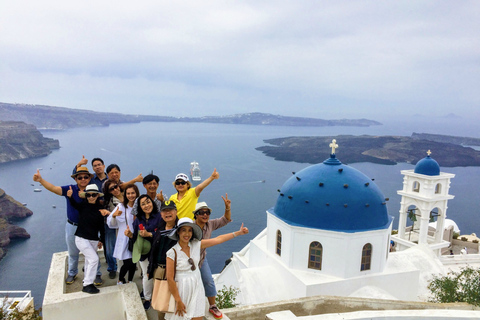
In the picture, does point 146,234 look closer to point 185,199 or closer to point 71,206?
point 185,199

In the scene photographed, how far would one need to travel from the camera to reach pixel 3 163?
268 ft

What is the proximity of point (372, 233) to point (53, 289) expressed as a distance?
9.37m

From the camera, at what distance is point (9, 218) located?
148 feet

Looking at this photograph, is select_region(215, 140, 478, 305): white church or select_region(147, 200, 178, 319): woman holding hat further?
select_region(215, 140, 478, 305): white church

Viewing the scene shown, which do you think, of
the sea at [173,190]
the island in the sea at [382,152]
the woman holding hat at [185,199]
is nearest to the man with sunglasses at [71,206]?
the woman holding hat at [185,199]

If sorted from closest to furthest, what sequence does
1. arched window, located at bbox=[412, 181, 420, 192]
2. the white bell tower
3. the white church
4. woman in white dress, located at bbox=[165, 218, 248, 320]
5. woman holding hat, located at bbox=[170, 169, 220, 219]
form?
woman in white dress, located at bbox=[165, 218, 248, 320], woman holding hat, located at bbox=[170, 169, 220, 219], the white church, the white bell tower, arched window, located at bbox=[412, 181, 420, 192]

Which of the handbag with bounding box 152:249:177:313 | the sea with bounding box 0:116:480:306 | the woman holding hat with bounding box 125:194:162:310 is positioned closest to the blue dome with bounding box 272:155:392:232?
the woman holding hat with bounding box 125:194:162:310

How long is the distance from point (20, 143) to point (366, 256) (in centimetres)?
10392

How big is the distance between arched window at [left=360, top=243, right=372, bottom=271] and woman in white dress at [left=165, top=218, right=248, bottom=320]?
8.35 m

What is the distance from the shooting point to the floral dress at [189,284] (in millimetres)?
3865

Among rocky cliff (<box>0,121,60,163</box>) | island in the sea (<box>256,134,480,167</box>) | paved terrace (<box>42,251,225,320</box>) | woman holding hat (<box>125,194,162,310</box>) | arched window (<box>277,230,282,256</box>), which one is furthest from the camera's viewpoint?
island in the sea (<box>256,134,480,167</box>)

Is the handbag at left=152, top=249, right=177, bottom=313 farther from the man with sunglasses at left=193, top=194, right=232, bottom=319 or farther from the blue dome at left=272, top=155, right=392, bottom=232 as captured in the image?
the blue dome at left=272, top=155, right=392, bottom=232

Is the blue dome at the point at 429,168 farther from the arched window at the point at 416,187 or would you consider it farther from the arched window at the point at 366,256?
the arched window at the point at 366,256

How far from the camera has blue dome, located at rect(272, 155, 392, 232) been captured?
10734 mm
